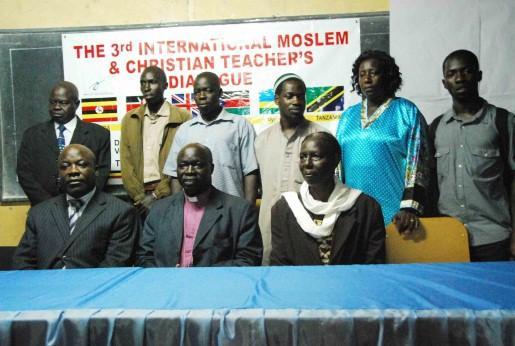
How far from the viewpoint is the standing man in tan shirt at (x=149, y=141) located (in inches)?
133

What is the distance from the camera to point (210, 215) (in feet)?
8.38

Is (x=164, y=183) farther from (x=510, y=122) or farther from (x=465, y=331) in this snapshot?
(x=465, y=331)

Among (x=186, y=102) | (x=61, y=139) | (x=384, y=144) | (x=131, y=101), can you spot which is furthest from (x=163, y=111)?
(x=384, y=144)

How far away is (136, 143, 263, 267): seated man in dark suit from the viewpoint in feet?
8.14

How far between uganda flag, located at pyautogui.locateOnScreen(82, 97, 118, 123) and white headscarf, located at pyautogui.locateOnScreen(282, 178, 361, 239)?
2.01 meters

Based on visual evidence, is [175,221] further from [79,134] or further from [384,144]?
[79,134]

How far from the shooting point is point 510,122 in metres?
2.70

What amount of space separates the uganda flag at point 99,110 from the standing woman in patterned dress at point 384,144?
6.38ft

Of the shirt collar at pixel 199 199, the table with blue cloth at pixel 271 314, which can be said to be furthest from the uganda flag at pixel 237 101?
the table with blue cloth at pixel 271 314

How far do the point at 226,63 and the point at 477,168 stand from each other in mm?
2015

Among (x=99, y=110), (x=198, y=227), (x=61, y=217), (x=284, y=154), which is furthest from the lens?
(x=99, y=110)

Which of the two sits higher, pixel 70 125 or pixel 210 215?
pixel 70 125

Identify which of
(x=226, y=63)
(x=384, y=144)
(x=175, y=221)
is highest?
(x=226, y=63)

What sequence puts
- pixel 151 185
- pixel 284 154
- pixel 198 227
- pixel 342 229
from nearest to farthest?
pixel 342 229, pixel 198 227, pixel 284 154, pixel 151 185
